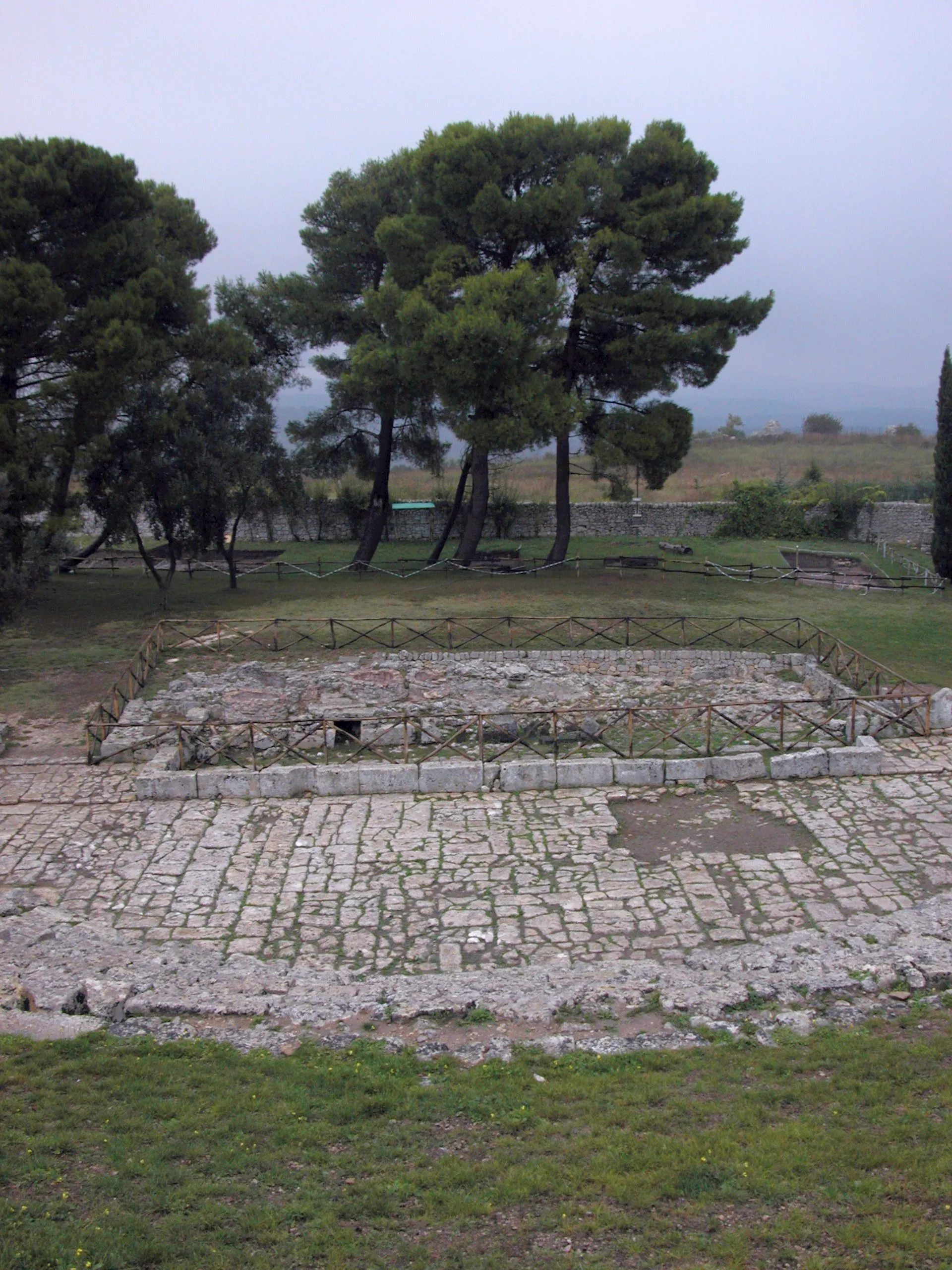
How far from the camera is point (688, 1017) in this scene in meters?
8.63

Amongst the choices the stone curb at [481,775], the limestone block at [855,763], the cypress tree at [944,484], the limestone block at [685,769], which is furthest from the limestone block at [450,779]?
the cypress tree at [944,484]

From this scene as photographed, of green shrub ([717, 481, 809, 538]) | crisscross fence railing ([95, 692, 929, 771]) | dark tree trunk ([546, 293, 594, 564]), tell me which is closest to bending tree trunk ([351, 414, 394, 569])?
dark tree trunk ([546, 293, 594, 564])

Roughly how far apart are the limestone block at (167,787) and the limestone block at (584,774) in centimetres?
517

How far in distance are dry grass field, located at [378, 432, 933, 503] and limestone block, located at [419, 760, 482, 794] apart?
20.1 metres

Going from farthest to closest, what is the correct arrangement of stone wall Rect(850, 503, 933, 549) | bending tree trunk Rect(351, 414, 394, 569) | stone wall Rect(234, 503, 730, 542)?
stone wall Rect(234, 503, 730, 542) < stone wall Rect(850, 503, 933, 549) < bending tree trunk Rect(351, 414, 394, 569)

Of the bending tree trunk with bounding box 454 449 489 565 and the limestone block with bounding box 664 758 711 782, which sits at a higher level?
the bending tree trunk with bounding box 454 449 489 565

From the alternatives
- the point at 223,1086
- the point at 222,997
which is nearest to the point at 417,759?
the point at 222,997

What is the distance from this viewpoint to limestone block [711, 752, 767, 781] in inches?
561

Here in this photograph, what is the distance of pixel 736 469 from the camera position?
184 ft

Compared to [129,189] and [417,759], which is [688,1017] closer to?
[417,759]

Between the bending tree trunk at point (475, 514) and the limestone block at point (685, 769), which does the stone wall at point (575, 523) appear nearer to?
the bending tree trunk at point (475, 514)

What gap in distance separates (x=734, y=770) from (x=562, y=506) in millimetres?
17917

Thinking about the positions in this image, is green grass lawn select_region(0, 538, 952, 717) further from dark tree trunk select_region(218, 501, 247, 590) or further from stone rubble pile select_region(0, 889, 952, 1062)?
stone rubble pile select_region(0, 889, 952, 1062)

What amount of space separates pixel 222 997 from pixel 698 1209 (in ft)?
15.6
